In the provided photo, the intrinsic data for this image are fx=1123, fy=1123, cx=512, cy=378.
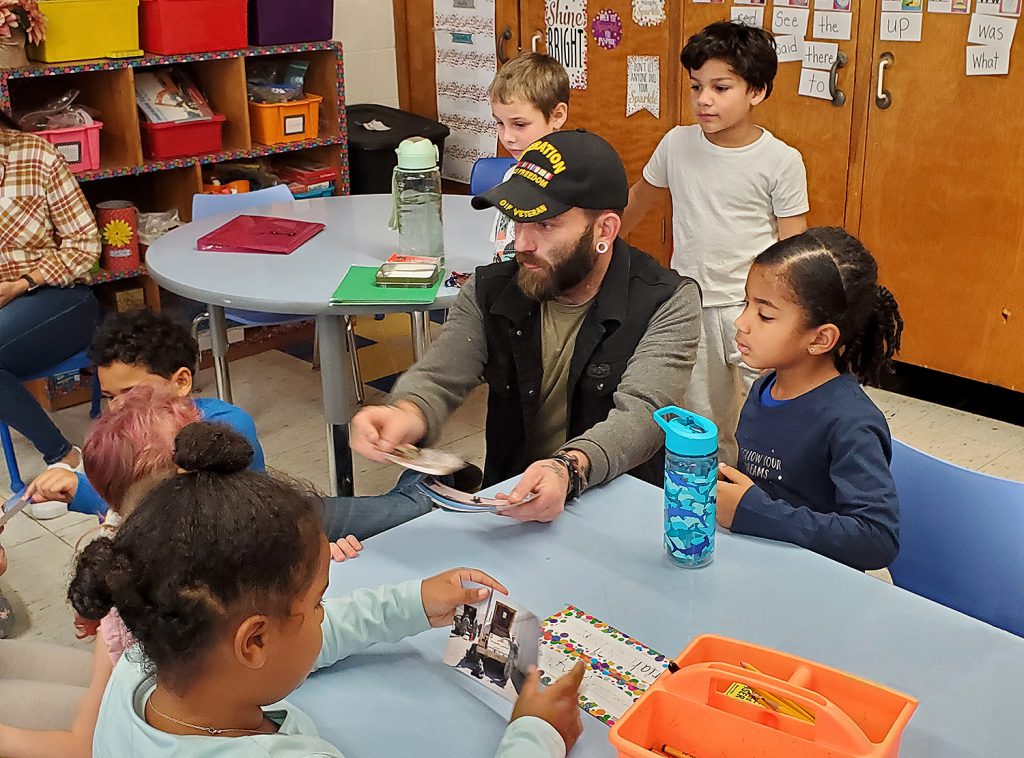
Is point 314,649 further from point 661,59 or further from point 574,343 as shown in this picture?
point 661,59

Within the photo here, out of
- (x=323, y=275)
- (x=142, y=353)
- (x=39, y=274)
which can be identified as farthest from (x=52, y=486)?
(x=39, y=274)

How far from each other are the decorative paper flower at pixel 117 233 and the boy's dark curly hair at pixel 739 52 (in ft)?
6.81

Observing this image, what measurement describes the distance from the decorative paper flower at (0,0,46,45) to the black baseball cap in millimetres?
2402

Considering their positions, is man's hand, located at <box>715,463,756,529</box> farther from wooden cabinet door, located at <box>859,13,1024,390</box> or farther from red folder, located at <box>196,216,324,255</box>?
wooden cabinet door, located at <box>859,13,1024,390</box>

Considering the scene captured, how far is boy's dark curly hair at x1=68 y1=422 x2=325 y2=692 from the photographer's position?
102 cm

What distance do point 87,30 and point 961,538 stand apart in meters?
3.33

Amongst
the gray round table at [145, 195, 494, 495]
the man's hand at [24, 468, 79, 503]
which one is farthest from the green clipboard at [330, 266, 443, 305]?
the man's hand at [24, 468, 79, 503]

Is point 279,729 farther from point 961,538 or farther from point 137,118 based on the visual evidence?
point 137,118

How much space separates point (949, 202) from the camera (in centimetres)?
365

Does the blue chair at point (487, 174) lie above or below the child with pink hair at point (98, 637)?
above

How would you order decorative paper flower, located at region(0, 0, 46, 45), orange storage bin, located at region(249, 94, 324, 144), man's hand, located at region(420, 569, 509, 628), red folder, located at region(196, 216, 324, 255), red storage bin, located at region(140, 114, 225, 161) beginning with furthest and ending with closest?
1. orange storage bin, located at region(249, 94, 324, 144)
2. red storage bin, located at region(140, 114, 225, 161)
3. decorative paper flower, located at region(0, 0, 46, 45)
4. red folder, located at region(196, 216, 324, 255)
5. man's hand, located at region(420, 569, 509, 628)

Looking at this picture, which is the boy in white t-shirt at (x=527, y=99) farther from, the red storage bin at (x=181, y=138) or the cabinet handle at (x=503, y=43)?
the cabinet handle at (x=503, y=43)

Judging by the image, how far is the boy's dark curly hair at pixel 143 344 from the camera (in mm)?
2377

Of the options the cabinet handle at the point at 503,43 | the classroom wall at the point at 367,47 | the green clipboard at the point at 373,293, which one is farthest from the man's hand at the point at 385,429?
the classroom wall at the point at 367,47
